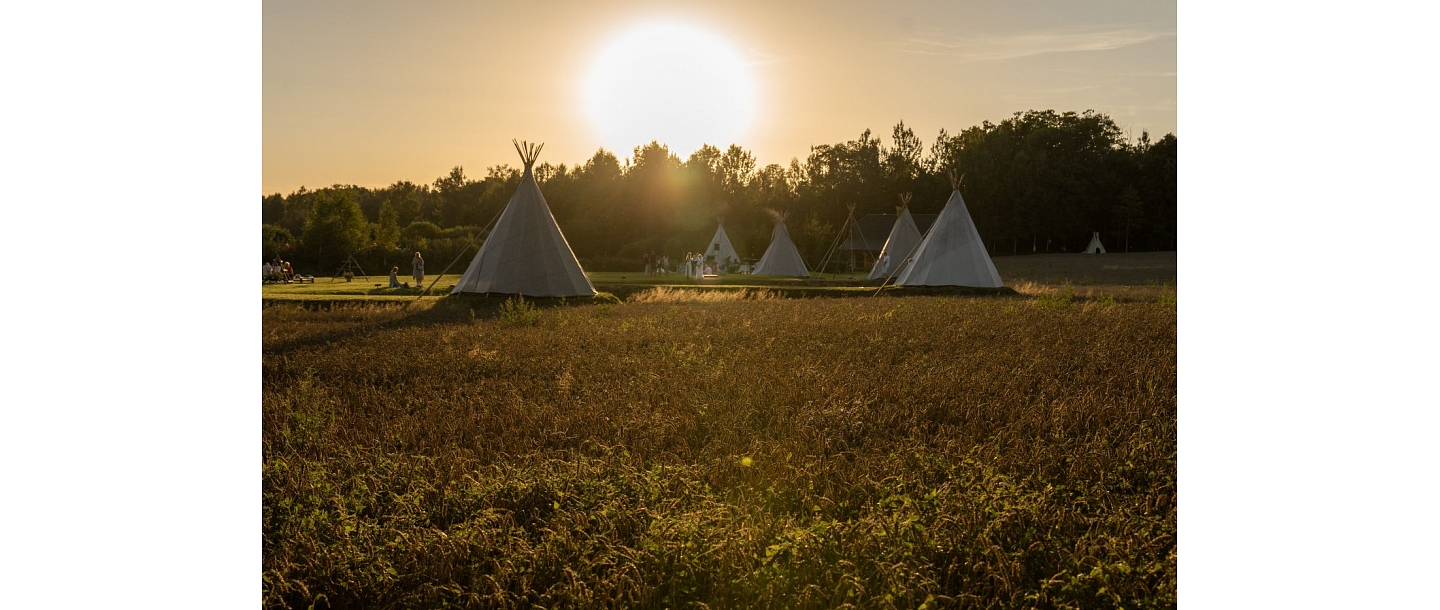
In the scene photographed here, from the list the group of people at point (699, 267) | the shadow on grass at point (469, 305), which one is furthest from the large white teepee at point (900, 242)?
the shadow on grass at point (469, 305)

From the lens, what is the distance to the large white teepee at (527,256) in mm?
12836

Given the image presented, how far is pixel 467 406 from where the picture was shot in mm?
4215

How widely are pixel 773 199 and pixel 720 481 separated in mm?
30725

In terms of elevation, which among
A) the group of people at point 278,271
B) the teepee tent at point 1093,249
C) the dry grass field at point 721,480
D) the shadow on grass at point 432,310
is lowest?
the dry grass field at point 721,480

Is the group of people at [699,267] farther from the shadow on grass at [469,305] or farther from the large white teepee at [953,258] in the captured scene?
the large white teepee at [953,258]

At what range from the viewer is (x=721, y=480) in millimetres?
2984

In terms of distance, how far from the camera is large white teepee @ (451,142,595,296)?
42.1 feet

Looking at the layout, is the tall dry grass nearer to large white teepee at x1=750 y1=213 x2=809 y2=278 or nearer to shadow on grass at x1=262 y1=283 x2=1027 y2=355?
shadow on grass at x1=262 y1=283 x2=1027 y2=355

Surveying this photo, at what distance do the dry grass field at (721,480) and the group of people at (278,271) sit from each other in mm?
1349

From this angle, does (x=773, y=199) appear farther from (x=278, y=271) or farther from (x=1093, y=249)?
(x=278, y=271)

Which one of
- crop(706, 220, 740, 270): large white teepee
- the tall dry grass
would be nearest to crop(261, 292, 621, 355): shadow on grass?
the tall dry grass

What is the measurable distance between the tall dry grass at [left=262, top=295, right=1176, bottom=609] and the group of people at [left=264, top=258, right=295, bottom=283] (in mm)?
1437

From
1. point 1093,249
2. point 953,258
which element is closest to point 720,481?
point 1093,249
